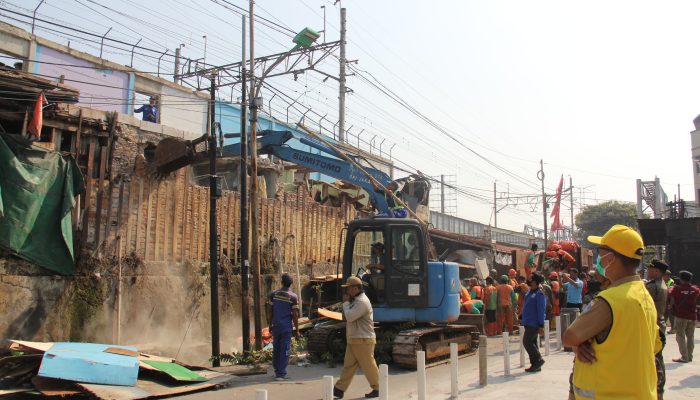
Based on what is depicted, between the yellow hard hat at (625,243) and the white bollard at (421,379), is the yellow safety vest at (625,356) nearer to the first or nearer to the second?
the yellow hard hat at (625,243)

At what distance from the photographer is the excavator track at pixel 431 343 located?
10375 mm

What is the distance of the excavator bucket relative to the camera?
1316 centimetres

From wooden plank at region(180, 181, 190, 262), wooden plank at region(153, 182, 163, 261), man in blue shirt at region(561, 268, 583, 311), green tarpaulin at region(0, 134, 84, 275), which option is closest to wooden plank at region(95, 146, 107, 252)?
green tarpaulin at region(0, 134, 84, 275)

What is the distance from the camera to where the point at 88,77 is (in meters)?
24.1

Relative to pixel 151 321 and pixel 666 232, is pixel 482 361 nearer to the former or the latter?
pixel 151 321

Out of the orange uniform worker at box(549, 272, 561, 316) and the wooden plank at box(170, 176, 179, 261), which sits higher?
the wooden plank at box(170, 176, 179, 261)

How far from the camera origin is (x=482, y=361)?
350 inches

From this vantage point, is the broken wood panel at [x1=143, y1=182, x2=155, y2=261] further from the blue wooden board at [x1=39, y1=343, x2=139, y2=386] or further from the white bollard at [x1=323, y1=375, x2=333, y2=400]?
the white bollard at [x1=323, y1=375, x2=333, y2=400]

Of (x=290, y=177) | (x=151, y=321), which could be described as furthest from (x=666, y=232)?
(x=151, y=321)

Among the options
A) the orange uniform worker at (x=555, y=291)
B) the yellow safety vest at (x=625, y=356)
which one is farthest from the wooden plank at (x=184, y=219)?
the yellow safety vest at (x=625, y=356)

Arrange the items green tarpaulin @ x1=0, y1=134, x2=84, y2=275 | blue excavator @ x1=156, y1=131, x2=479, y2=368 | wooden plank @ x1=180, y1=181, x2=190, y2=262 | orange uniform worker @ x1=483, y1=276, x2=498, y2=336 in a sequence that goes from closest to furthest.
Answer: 1. green tarpaulin @ x1=0, y1=134, x2=84, y2=275
2. blue excavator @ x1=156, y1=131, x2=479, y2=368
3. wooden plank @ x1=180, y1=181, x2=190, y2=262
4. orange uniform worker @ x1=483, y1=276, x2=498, y2=336

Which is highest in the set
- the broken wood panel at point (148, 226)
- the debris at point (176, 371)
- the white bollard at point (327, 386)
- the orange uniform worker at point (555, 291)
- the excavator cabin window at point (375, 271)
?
the broken wood panel at point (148, 226)

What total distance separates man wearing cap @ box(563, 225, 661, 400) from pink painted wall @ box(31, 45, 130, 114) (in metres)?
22.4

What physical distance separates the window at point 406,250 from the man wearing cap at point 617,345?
7.87 metres
